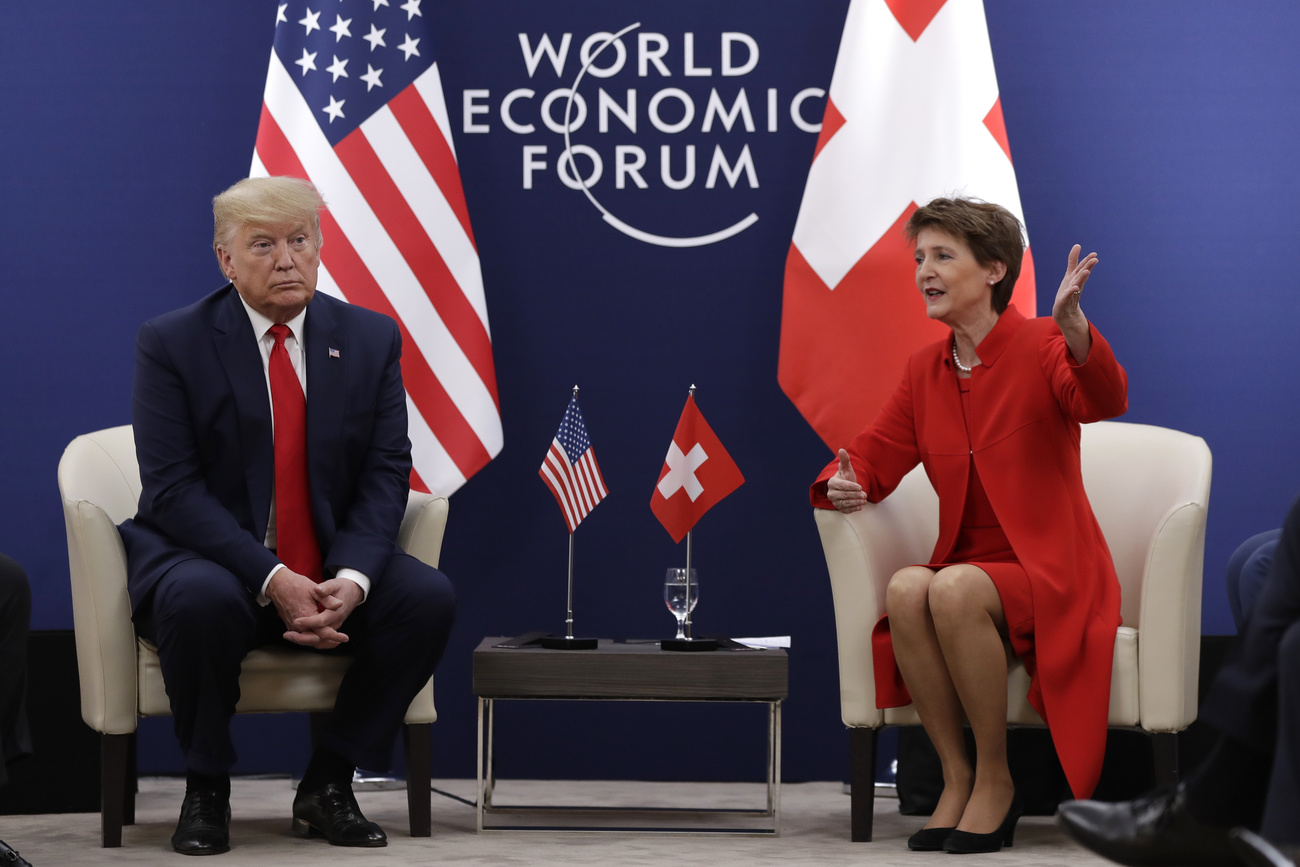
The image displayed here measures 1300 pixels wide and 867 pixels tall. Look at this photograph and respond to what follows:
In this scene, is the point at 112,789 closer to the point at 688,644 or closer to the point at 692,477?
the point at 688,644

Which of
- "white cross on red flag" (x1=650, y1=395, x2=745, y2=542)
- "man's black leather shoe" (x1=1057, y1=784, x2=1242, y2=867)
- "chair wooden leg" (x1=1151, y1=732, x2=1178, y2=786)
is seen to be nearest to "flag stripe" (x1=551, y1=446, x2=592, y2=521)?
"white cross on red flag" (x1=650, y1=395, x2=745, y2=542)

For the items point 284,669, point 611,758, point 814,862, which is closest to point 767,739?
point 611,758

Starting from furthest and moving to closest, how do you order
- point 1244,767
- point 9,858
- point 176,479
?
1. point 176,479
2. point 9,858
3. point 1244,767

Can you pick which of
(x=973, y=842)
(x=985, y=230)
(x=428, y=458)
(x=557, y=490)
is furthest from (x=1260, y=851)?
(x=428, y=458)

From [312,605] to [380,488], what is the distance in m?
0.35

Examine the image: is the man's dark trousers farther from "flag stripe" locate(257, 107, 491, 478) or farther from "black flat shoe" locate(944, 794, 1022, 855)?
"black flat shoe" locate(944, 794, 1022, 855)

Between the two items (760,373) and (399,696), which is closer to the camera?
(399,696)

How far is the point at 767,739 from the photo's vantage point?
382 cm

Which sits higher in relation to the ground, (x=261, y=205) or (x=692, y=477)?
(x=261, y=205)

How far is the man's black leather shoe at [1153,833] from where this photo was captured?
160 cm

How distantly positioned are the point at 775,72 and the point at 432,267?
46.2 inches

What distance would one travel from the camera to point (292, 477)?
2852mm

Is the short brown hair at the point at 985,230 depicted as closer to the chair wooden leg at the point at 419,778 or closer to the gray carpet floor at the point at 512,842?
the gray carpet floor at the point at 512,842

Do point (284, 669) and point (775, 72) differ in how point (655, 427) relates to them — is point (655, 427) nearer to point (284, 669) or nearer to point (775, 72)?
point (775, 72)
